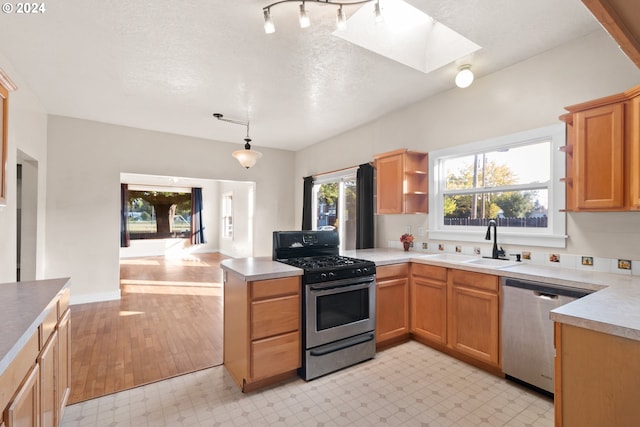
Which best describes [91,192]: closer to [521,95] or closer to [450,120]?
[450,120]

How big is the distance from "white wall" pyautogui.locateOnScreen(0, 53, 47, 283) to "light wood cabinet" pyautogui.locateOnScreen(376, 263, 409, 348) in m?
3.26

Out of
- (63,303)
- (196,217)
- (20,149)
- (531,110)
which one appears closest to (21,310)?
(63,303)

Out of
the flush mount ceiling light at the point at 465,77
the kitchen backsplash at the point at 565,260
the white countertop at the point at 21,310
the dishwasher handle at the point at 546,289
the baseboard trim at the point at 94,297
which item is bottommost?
the baseboard trim at the point at 94,297

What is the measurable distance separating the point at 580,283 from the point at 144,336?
4079 mm

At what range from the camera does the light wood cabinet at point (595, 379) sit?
1.22 m

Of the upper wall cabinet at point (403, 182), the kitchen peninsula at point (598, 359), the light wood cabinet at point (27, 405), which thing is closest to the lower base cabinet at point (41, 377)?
the light wood cabinet at point (27, 405)

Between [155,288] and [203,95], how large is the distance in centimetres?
377

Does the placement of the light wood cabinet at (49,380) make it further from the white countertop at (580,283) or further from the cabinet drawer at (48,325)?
Answer: the white countertop at (580,283)

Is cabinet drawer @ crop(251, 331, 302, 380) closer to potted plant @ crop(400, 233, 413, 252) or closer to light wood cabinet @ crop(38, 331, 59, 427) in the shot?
light wood cabinet @ crop(38, 331, 59, 427)

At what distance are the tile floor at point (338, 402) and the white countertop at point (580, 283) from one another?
35.4 inches

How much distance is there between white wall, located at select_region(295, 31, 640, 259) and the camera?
92.3 inches

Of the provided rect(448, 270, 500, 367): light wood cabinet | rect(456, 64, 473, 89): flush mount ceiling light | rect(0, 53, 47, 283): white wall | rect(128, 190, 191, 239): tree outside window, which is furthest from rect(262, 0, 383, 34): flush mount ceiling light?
rect(128, 190, 191, 239): tree outside window

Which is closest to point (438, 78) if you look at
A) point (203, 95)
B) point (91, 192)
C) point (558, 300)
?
point (558, 300)

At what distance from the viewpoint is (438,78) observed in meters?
3.22
